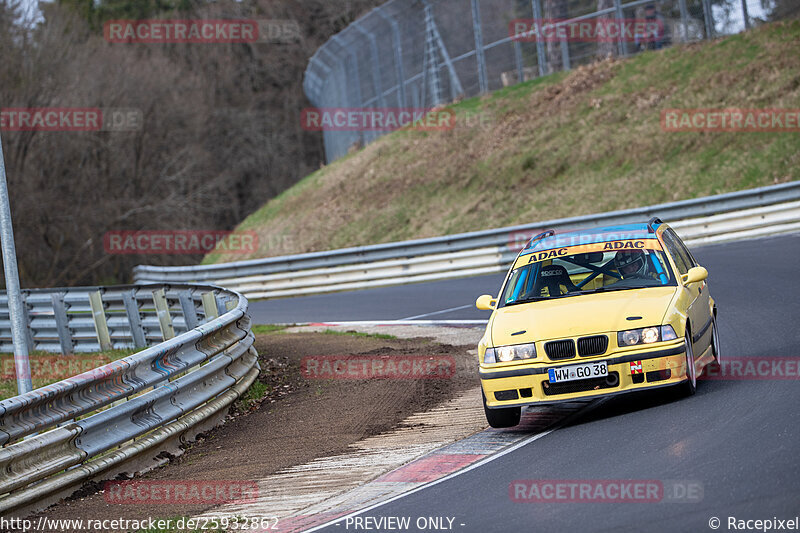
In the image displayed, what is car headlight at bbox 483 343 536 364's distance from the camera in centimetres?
770

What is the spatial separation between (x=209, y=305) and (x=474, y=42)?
21899 mm

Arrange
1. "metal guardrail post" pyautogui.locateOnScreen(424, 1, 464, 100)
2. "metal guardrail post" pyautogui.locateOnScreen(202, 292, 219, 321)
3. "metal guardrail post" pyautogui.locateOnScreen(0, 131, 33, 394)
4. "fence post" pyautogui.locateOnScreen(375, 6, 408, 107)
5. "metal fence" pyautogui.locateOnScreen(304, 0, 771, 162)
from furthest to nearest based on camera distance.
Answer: "fence post" pyautogui.locateOnScreen(375, 6, 408, 107) < "metal guardrail post" pyautogui.locateOnScreen(424, 1, 464, 100) < "metal fence" pyautogui.locateOnScreen(304, 0, 771, 162) < "metal guardrail post" pyautogui.locateOnScreen(202, 292, 219, 321) < "metal guardrail post" pyautogui.locateOnScreen(0, 131, 33, 394)

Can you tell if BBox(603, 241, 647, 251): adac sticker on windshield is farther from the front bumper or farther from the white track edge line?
the front bumper

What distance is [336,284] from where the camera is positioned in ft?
81.5

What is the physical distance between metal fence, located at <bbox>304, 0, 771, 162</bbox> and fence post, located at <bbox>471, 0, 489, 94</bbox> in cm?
3

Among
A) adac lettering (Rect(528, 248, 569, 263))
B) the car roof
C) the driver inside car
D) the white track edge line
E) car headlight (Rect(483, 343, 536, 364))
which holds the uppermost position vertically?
the car roof

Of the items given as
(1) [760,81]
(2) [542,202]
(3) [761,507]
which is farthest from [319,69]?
(3) [761,507]

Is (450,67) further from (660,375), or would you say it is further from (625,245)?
(660,375)

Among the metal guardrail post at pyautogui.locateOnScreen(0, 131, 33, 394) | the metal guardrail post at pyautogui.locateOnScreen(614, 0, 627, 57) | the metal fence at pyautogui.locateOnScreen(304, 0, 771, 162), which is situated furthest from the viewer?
the metal fence at pyautogui.locateOnScreen(304, 0, 771, 162)

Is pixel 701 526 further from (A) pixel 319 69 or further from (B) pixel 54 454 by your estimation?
(A) pixel 319 69

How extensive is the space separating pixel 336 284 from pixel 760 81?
12.3 m

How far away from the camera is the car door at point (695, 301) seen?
825 cm

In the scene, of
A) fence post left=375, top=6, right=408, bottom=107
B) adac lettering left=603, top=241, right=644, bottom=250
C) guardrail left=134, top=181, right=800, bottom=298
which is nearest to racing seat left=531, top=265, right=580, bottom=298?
adac lettering left=603, top=241, right=644, bottom=250

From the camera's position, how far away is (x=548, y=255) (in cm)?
901
